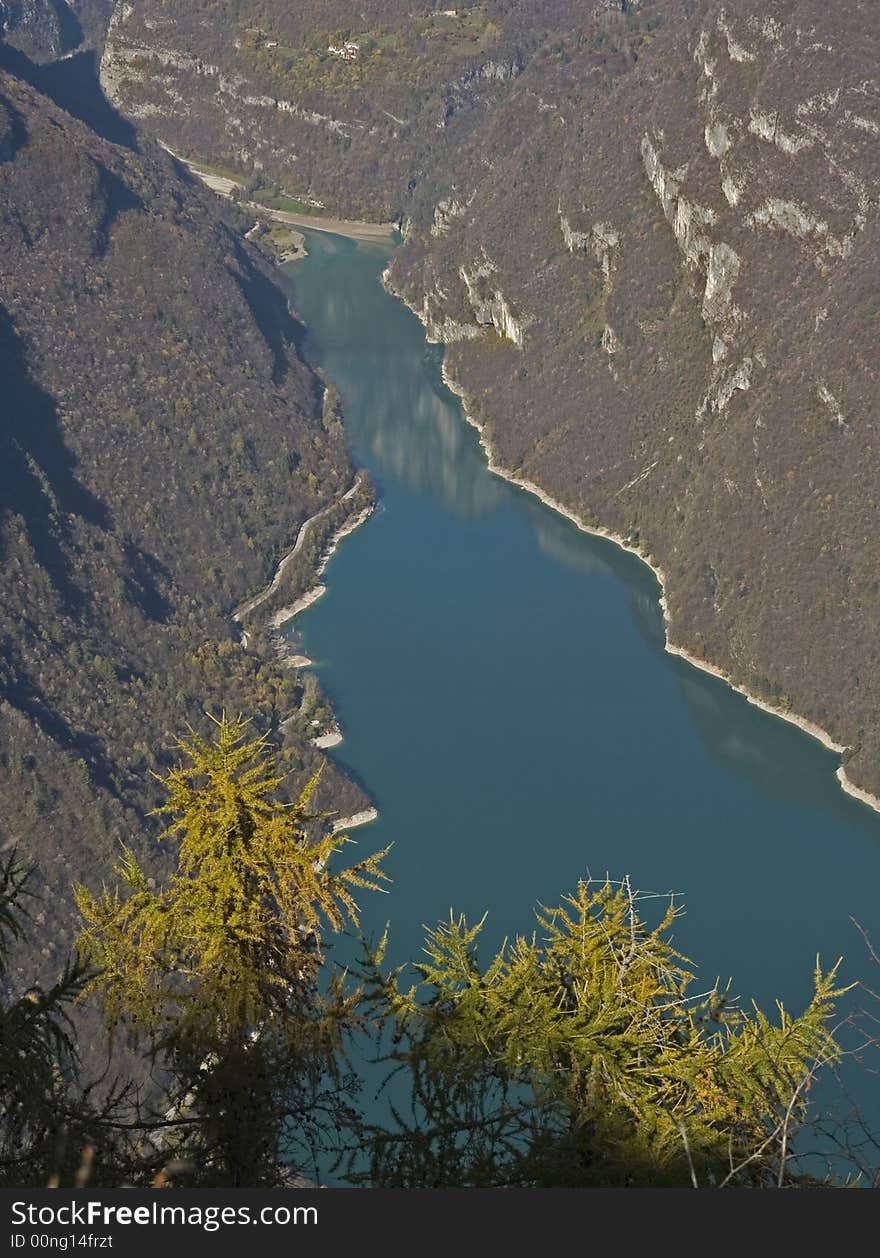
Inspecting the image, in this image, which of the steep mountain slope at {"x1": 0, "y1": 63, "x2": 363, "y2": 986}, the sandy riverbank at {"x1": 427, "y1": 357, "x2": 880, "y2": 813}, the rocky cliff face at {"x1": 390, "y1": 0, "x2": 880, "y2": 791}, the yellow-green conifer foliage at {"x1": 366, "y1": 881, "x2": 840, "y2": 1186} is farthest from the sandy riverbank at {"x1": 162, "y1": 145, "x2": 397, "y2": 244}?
the yellow-green conifer foliage at {"x1": 366, "y1": 881, "x2": 840, "y2": 1186}

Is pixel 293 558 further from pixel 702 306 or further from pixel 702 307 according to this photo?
pixel 702 306

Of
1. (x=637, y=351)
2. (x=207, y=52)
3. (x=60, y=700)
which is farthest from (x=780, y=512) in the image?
(x=207, y=52)

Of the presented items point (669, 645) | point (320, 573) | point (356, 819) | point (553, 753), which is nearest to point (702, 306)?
point (669, 645)

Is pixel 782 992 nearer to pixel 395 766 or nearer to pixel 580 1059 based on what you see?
pixel 395 766

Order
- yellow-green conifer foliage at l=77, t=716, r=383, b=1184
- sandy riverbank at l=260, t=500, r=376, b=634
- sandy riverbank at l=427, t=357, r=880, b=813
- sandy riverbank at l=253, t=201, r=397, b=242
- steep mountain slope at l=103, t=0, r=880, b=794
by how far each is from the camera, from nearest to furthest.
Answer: yellow-green conifer foliage at l=77, t=716, r=383, b=1184 → sandy riverbank at l=427, t=357, r=880, b=813 → steep mountain slope at l=103, t=0, r=880, b=794 → sandy riverbank at l=260, t=500, r=376, b=634 → sandy riverbank at l=253, t=201, r=397, b=242

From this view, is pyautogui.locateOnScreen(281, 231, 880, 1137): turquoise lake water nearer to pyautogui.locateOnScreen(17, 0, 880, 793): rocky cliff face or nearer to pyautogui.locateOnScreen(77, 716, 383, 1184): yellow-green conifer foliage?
pyautogui.locateOnScreen(17, 0, 880, 793): rocky cliff face

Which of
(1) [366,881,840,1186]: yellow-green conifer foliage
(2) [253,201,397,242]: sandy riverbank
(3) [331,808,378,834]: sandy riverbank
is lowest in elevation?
(1) [366,881,840,1186]: yellow-green conifer foliage
